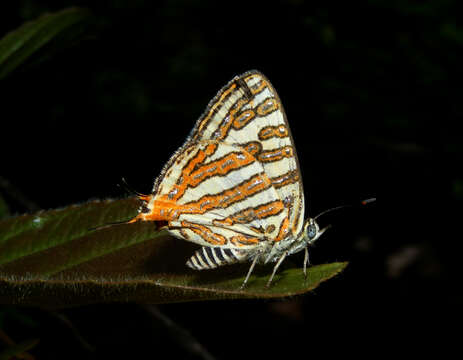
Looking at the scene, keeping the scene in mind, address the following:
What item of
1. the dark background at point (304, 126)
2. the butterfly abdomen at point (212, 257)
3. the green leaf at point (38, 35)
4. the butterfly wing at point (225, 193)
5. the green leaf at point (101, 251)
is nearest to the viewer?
the green leaf at point (101, 251)

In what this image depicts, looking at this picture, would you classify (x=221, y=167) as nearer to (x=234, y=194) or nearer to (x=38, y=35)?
(x=234, y=194)

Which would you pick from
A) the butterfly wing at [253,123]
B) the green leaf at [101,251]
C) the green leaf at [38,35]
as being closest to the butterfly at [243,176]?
the butterfly wing at [253,123]

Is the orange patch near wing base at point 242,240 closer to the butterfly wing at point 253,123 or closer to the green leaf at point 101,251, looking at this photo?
the green leaf at point 101,251

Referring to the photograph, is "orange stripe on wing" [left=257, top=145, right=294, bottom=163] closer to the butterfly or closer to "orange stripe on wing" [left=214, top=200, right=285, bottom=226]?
the butterfly

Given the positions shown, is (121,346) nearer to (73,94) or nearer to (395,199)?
(73,94)

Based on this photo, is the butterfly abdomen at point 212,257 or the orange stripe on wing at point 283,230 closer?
the butterfly abdomen at point 212,257

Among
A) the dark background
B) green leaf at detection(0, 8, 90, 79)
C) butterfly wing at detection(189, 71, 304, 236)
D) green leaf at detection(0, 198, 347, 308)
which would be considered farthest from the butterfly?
the dark background

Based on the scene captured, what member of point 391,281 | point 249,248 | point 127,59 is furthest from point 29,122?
point 391,281
